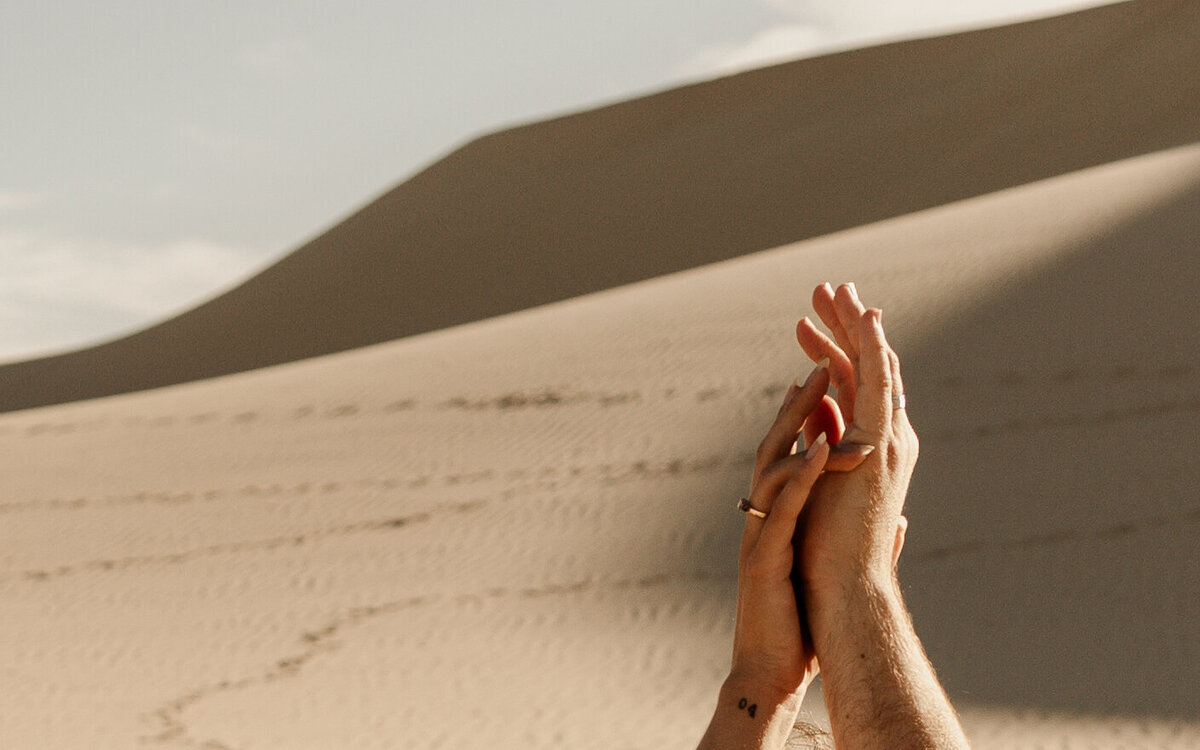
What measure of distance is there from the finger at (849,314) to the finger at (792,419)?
64 mm

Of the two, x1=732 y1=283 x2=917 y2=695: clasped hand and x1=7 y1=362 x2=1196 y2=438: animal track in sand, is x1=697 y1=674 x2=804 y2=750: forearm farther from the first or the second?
x1=7 y1=362 x2=1196 y2=438: animal track in sand

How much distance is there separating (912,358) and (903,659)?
364 inches

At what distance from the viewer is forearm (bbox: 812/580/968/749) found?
175cm

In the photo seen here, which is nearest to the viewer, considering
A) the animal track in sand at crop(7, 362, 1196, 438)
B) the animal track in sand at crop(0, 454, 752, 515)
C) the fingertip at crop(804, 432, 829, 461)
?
the fingertip at crop(804, 432, 829, 461)

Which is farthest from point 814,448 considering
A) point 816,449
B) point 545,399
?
point 545,399

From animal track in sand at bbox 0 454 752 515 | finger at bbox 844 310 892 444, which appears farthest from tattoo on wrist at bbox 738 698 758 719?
animal track in sand at bbox 0 454 752 515

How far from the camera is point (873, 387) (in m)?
1.97

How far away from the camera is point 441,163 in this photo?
126 feet

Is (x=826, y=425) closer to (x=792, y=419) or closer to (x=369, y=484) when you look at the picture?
(x=792, y=419)

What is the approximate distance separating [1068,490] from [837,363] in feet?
23.3

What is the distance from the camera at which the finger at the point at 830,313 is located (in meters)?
2.06

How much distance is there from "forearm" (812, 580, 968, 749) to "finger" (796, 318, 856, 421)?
0.32m

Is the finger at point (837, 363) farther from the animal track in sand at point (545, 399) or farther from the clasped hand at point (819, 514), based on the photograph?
the animal track in sand at point (545, 399)

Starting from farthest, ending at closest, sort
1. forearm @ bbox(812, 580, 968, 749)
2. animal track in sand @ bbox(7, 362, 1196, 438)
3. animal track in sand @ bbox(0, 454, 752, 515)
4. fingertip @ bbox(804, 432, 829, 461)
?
1. animal track in sand @ bbox(0, 454, 752, 515)
2. animal track in sand @ bbox(7, 362, 1196, 438)
3. fingertip @ bbox(804, 432, 829, 461)
4. forearm @ bbox(812, 580, 968, 749)
